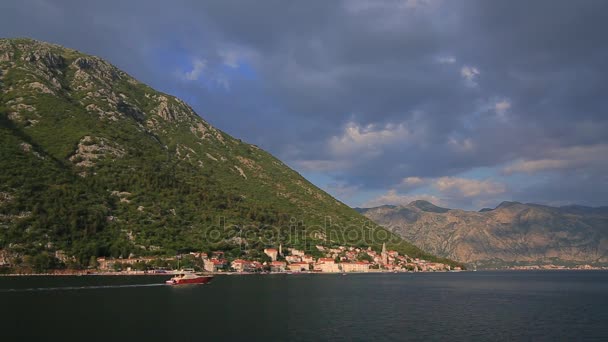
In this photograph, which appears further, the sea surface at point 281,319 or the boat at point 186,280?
the boat at point 186,280

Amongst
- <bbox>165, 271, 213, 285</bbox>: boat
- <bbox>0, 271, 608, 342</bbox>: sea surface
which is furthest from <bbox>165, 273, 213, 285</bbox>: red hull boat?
<bbox>0, 271, 608, 342</bbox>: sea surface

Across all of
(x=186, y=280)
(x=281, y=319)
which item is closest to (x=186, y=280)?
(x=186, y=280)

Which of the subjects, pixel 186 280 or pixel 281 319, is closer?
pixel 281 319

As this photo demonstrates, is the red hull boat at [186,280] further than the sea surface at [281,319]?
Yes

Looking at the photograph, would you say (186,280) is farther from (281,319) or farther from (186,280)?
(281,319)

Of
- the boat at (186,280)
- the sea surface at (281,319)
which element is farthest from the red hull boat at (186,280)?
the sea surface at (281,319)

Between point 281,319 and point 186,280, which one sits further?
point 186,280

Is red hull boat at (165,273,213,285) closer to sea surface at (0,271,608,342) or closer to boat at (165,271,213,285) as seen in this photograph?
boat at (165,271,213,285)

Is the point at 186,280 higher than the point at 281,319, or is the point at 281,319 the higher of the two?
the point at 186,280

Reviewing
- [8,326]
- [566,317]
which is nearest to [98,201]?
[8,326]

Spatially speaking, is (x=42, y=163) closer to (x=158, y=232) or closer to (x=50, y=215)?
(x=50, y=215)

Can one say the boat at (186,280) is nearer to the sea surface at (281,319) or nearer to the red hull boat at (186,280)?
the red hull boat at (186,280)

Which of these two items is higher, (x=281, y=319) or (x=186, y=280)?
(x=186, y=280)

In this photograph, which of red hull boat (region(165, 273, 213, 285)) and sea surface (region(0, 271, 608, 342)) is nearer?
sea surface (region(0, 271, 608, 342))
